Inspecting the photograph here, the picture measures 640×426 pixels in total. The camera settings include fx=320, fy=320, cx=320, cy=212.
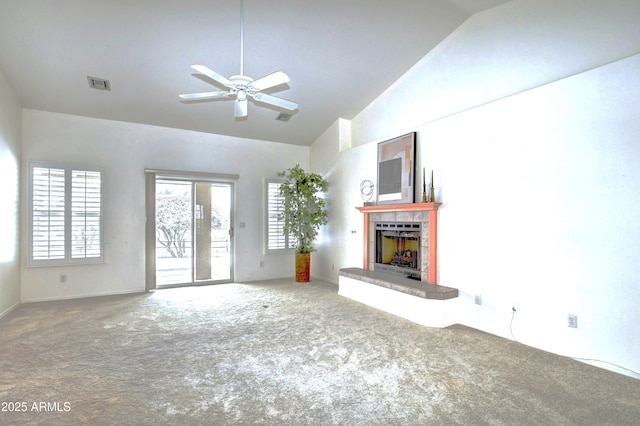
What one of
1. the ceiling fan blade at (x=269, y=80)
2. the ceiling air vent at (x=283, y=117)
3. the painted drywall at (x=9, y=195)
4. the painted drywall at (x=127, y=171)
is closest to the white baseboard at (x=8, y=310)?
the painted drywall at (x=9, y=195)

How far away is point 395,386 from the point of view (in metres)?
2.43

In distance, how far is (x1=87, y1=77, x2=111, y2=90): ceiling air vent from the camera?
439 cm

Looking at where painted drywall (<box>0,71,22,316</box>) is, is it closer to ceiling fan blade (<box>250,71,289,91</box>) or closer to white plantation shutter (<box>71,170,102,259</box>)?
white plantation shutter (<box>71,170,102,259</box>)

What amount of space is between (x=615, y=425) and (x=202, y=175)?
6133 mm

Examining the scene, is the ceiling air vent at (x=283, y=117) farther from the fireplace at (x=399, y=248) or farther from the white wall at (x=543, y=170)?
the fireplace at (x=399, y=248)

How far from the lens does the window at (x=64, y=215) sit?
484 cm

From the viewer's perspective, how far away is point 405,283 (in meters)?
4.30

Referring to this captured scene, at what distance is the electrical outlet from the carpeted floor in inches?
12.4

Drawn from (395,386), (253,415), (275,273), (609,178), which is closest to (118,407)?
(253,415)

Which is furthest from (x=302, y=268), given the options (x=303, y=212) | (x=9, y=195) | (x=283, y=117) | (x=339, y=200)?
(x=9, y=195)

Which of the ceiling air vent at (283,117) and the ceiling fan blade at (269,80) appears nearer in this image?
the ceiling fan blade at (269,80)

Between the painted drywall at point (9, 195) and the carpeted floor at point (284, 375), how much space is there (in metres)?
0.48

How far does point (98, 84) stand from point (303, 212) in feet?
12.7

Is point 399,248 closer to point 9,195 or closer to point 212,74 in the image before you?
point 212,74
